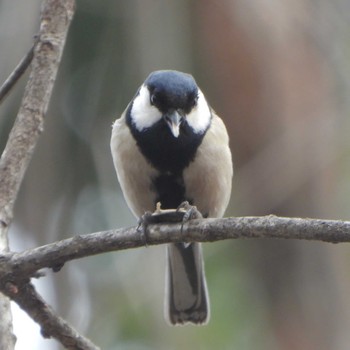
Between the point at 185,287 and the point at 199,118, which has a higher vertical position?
the point at 199,118

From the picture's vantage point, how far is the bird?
3428 millimetres

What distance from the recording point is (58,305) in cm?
445

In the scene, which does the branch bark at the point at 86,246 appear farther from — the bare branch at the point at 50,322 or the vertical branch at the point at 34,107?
the vertical branch at the point at 34,107

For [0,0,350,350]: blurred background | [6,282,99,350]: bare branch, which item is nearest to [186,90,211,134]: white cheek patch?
[0,0,350,350]: blurred background

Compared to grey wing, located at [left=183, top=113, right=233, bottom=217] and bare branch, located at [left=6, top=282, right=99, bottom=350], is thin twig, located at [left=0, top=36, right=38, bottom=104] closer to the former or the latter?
bare branch, located at [left=6, top=282, right=99, bottom=350]

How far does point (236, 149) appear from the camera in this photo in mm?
5152

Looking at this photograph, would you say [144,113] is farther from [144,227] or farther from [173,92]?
[144,227]

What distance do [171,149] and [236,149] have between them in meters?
1.75

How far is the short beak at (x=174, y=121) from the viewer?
3.33 meters

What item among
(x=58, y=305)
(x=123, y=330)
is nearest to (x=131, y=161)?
(x=58, y=305)

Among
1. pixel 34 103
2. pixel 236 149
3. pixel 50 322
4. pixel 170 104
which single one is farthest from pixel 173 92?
pixel 236 149

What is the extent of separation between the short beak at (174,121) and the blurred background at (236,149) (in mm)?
1052

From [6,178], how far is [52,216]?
201 centimetres

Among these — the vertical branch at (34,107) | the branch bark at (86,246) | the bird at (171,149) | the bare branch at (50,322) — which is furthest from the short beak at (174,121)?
the bare branch at (50,322)
